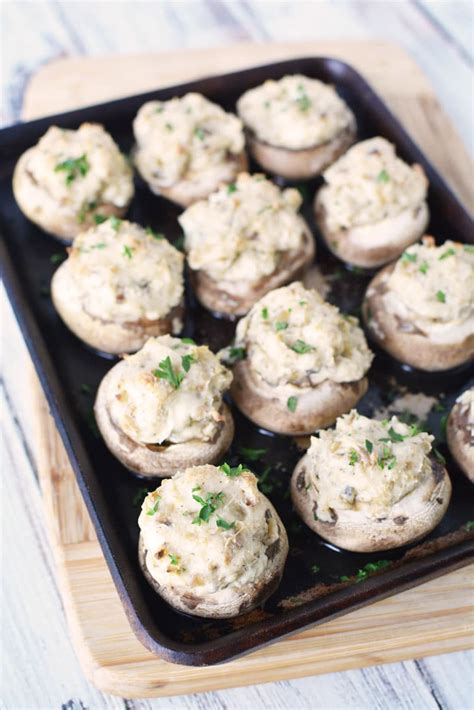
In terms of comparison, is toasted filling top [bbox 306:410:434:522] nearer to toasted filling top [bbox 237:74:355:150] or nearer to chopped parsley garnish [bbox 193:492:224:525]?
chopped parsley garnish [bbox 193:492:224:525]

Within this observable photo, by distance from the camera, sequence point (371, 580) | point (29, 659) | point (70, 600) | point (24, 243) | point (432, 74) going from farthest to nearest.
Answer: point (432, 74) < point (24, 243) < point (29, 659) < point (70, 600) < point (371, 580)

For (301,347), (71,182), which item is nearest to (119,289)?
(71,182)

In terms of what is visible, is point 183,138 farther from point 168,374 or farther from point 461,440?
point 461,440

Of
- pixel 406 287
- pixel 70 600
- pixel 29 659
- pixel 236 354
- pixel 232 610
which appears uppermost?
pixel 406 287

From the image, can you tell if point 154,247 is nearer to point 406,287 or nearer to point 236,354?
point 236,354

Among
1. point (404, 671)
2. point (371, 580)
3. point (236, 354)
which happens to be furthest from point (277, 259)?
point (404, 671)

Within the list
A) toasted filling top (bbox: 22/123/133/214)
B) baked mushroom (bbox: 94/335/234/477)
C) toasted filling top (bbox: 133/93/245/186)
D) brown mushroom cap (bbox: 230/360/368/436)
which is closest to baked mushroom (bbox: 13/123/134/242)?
toasted filling top (bbox: 22/123/133/214)

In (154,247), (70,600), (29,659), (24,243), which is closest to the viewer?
(70,600)
